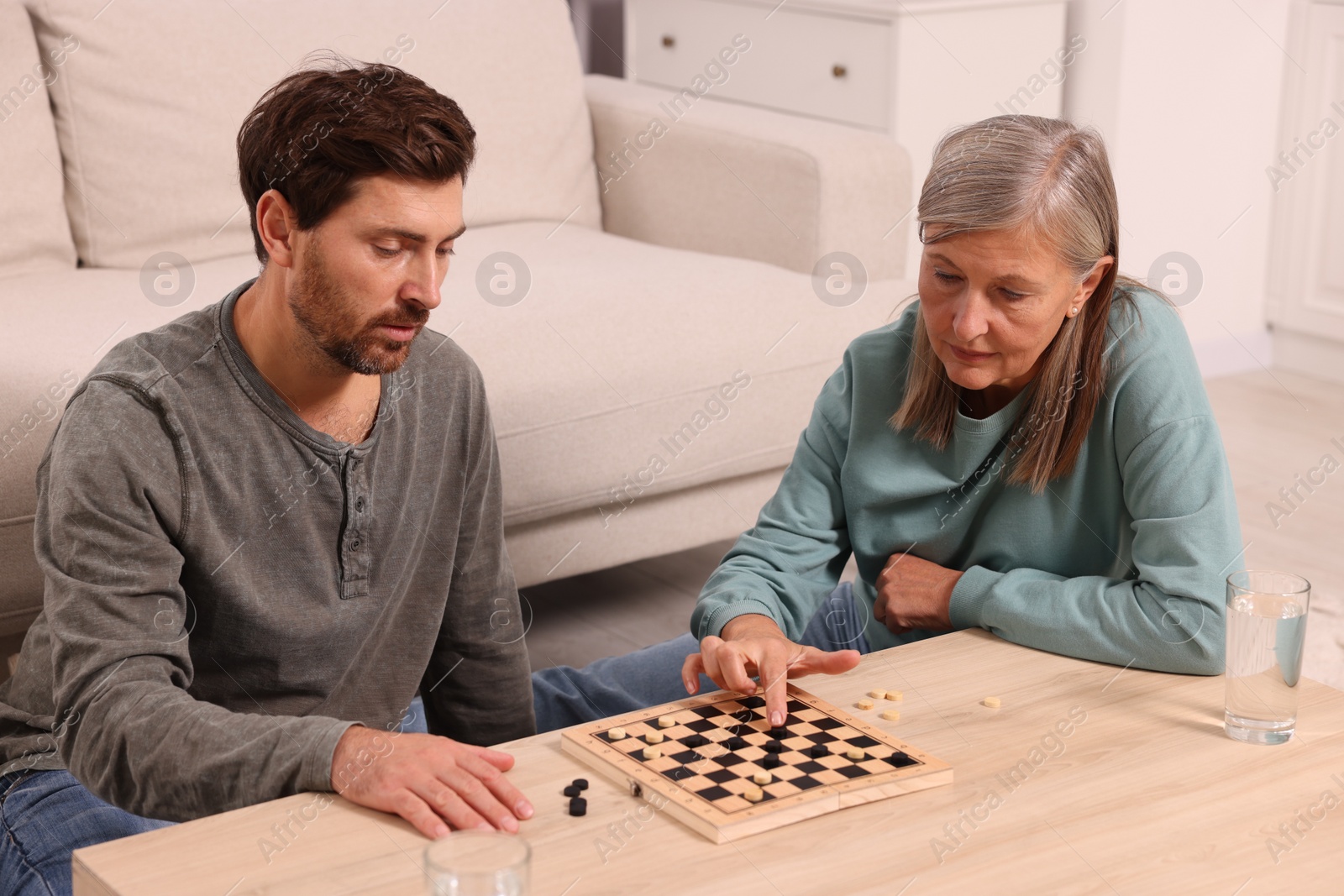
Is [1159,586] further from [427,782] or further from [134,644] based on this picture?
[134,644]

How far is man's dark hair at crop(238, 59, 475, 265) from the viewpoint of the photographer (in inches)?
49.9

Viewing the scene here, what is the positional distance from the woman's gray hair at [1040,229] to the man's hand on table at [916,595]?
0.12m

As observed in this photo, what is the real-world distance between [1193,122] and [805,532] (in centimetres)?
264

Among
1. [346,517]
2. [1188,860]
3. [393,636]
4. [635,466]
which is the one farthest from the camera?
[635,466]

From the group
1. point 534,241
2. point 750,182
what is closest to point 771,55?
point 750,182

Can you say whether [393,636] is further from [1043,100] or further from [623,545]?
[1043,100]

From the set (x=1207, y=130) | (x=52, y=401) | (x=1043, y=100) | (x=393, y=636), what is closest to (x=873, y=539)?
(x=393, y=636)

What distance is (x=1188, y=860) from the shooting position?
0.98m

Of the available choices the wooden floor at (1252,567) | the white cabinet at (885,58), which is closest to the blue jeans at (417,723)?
the wooden floor at (1252,567)

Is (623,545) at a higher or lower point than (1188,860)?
lower

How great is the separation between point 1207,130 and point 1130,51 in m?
0.34

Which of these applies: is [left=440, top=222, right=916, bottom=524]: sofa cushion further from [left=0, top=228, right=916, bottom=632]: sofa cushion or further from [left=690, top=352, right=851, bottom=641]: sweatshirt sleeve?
[left=690, top=352, right=851, bottom=641]: sweatshirt sleeve

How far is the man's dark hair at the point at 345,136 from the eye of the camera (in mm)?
1269

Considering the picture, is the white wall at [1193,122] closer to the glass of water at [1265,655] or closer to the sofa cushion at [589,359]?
the sofa cushion at [589,359]
